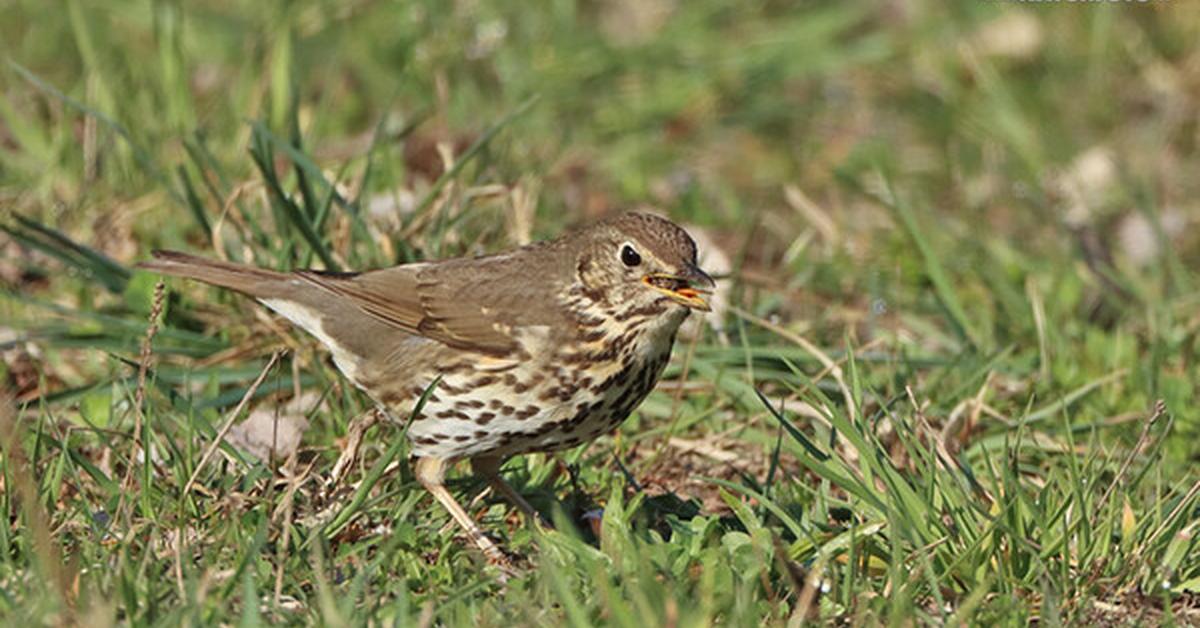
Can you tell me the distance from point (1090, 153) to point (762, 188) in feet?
5.47

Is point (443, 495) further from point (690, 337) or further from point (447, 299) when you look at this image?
point (690, 337)

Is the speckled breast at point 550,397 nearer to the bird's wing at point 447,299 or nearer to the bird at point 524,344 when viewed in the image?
the bird at point 524,344

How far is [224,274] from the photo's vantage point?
19.4 ft

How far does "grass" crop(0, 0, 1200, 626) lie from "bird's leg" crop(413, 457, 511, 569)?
0.18ft

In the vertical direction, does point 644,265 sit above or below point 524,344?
above

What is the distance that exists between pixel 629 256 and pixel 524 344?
37 centimetres

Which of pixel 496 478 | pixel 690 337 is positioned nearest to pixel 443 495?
pixel 496 478

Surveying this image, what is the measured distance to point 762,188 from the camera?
358 inches

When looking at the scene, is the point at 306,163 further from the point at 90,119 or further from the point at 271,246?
the point at 90,119

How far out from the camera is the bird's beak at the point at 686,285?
17.0 feet

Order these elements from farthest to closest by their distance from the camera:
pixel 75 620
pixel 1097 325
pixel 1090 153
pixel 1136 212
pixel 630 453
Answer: pixel 1090 153
pixel 1136 212
pixel 1097 325
pixel 630 453
pixel 75 620

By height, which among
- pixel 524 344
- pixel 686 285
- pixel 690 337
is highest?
pixel 686 285

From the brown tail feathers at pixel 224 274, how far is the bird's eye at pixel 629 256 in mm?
1153

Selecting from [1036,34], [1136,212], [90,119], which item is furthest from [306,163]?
[1036,34]
